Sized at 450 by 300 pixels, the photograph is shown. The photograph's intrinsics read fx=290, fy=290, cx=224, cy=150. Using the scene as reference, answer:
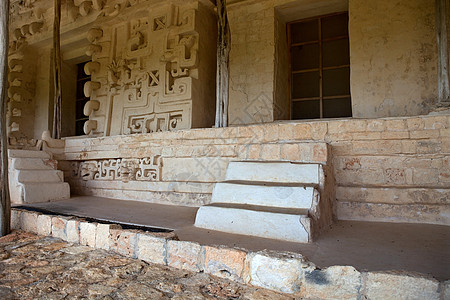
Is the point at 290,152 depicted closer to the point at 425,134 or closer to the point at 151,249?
the point at 425,134

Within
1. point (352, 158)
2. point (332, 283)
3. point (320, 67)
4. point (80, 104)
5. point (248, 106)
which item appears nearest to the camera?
point (332, 283)

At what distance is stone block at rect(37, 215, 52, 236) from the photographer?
2967 mm

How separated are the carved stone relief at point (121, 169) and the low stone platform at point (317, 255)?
4.78ft

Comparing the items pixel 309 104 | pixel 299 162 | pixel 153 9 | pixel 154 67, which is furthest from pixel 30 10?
pixel 299 162

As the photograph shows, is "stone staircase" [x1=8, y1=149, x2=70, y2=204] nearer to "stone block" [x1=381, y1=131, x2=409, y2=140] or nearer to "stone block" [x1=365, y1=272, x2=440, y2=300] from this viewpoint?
"stone block" [x1=365, y1=272, x2=440, y2=300]

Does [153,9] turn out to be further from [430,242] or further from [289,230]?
[430,242]

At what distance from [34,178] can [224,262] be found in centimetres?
376

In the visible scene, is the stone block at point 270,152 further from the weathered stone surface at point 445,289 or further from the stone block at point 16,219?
the stone block at point 16,219

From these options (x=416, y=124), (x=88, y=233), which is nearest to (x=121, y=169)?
(x=88, y=233)

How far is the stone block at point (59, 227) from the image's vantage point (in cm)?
283

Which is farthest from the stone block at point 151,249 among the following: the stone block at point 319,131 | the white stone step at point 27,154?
the white stone step at point 27,154

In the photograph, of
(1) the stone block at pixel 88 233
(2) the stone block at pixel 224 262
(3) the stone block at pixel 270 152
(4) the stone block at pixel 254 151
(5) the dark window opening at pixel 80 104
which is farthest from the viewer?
(5) the dark window opening at pixel 80 104

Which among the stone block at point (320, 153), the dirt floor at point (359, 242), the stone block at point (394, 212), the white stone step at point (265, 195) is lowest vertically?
the dirt floor at point (359, 242)

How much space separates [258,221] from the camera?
2.29m
